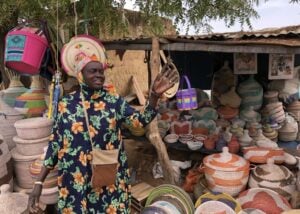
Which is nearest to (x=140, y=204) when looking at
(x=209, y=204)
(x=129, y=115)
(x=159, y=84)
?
(x=209, y=204)

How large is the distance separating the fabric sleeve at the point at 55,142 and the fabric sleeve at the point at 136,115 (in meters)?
0.42

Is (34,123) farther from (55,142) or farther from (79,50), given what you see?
(55,142)

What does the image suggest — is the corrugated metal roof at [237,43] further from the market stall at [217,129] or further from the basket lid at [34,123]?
the basket lid at [34,123]

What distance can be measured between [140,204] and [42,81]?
2.03m

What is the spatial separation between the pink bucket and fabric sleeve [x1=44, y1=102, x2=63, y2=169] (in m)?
1.16

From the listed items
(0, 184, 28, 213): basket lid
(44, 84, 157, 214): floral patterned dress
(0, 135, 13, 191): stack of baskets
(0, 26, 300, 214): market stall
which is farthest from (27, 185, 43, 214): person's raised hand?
(0, 135, 13, 191): stack of baskets

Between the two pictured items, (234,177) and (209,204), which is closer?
(209,204)

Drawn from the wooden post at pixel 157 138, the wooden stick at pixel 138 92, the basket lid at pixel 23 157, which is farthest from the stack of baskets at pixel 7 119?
the wooden stick at pixel 138 92

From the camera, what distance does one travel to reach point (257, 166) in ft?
10.3

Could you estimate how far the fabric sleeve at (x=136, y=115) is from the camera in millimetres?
2010

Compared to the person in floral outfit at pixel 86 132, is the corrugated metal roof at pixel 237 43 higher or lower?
higher

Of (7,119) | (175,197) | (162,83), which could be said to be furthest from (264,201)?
(7,119)

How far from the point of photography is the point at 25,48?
289 centimetres

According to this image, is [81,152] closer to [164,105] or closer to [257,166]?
[257,166]
